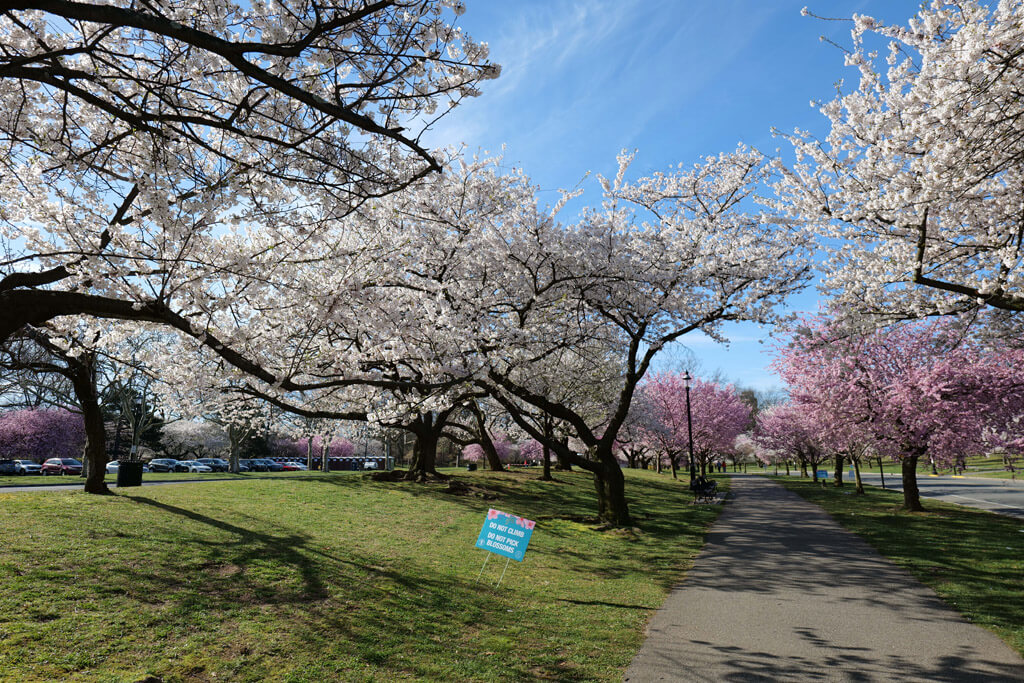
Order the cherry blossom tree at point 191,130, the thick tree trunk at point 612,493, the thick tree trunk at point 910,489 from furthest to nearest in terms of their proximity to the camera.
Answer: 1. the thick tree trunk at point 910,489
2. the thick tree trunk at point 612,493
3. the cherry blossom tree at point 191,130

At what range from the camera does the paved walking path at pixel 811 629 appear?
209 inches

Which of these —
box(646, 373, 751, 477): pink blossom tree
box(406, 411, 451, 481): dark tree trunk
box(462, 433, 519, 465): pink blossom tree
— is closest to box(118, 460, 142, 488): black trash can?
box(406, 411, 451, 481): dark tree trunk

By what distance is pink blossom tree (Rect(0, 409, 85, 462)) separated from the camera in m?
41.3

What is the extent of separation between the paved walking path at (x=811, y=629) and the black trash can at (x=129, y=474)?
14.5m

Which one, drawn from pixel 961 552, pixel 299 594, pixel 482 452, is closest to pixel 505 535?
pixel 299 594

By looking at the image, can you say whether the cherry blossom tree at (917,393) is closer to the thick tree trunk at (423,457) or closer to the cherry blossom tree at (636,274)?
the cherry blossom tree at (636,274)

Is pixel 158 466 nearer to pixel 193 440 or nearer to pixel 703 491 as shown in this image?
pixel 193 440

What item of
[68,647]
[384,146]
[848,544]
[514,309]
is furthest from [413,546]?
[848,544]

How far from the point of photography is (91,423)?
12750mm

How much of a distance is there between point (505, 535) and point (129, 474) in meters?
12.2

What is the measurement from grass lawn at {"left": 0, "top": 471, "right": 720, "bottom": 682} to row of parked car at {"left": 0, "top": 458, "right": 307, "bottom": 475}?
13.4 m

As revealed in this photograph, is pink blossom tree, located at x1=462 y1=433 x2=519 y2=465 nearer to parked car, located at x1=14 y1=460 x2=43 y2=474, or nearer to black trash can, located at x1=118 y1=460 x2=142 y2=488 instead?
parked car, located at x1=14 y1=460 x2=43 y2=474

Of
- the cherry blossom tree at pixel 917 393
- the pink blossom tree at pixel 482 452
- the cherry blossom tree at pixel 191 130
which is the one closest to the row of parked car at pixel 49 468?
the pink blossom tree at pixel 482 452

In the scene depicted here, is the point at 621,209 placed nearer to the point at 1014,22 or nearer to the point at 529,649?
the point at 1014,22
